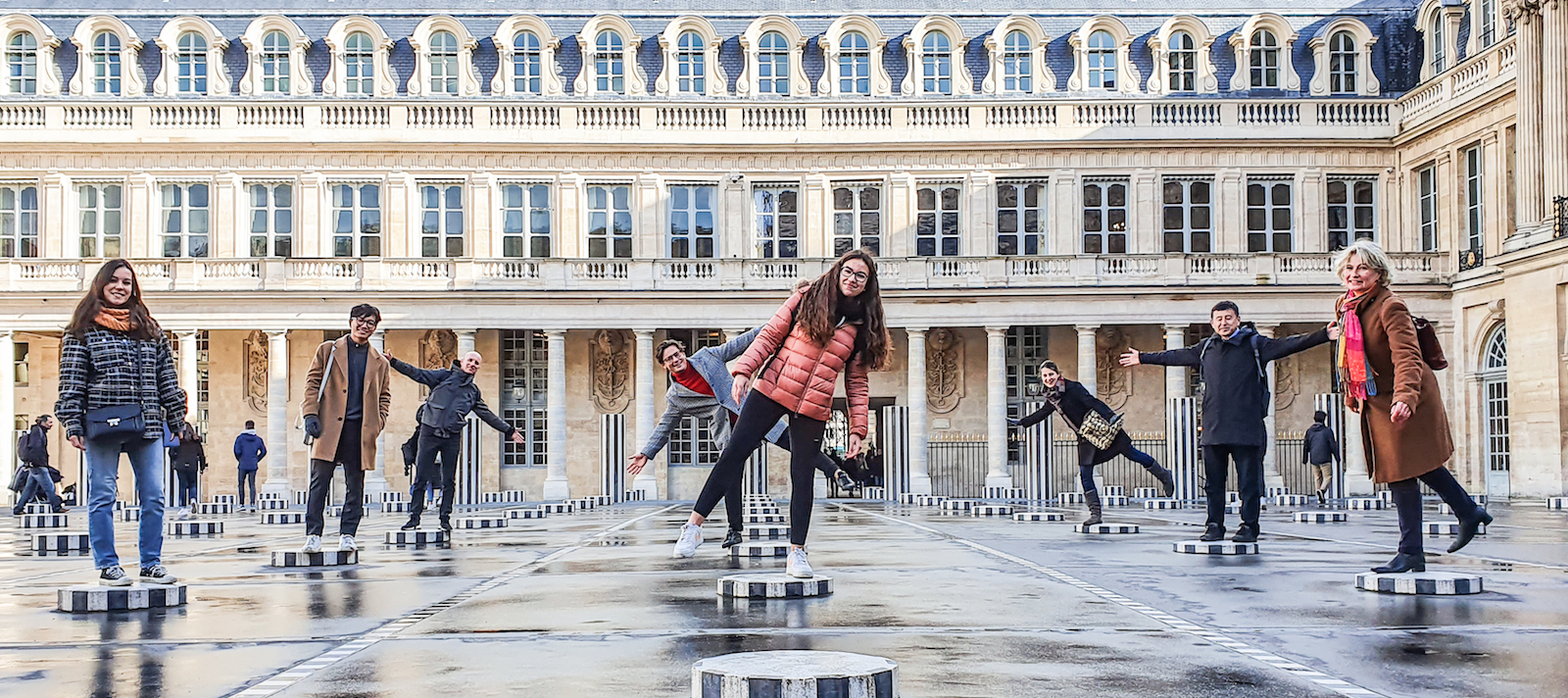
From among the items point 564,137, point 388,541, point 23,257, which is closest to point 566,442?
point 564,137

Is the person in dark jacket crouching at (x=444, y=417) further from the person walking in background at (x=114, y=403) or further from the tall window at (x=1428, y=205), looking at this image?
the tall window at (x=1428, y=205)

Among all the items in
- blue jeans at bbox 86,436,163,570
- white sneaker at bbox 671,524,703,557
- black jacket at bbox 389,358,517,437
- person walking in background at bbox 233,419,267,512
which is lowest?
person walking in background at bbox 233,419,267,512

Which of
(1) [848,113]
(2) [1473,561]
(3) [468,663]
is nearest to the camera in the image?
(3) [468,663]

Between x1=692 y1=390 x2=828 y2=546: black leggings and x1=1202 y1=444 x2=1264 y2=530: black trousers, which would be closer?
x1=692 y1=390 x2=828 y2=546: black leggings

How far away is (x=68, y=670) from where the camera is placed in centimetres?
654

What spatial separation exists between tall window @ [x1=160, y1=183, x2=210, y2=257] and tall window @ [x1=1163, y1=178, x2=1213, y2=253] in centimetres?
2468

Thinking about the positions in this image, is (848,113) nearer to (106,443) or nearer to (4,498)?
(4,498)

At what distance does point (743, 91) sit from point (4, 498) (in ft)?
68.3

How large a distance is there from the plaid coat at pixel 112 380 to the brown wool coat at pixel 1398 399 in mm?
6728

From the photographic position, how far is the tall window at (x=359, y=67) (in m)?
45.2

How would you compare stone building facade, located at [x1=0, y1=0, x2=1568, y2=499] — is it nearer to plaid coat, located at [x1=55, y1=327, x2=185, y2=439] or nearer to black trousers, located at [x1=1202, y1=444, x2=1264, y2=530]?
black trousers, located at [x1=1202, y1=444, x2=1264, y2=530]

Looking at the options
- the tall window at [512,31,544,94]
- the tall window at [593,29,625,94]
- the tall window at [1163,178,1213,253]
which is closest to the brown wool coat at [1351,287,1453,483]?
the tall window at [1163,178,1213,253]

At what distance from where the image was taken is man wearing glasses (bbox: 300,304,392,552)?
13.0 meters

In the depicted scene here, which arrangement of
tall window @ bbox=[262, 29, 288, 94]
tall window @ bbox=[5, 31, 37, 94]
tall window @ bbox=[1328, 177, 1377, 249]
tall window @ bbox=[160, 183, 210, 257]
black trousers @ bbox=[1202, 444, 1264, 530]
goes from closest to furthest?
black trousers @ bbox=[1202, 444, 1264, 530]
tall window @ bbox=[160, 183, 210, 257]
tall window @ bbox=[5, 31, 37, 94]
tall window @ bbox=[262, 29, 288, 94]
tall window @ bbox=[1328, 177, 1377, 249]
